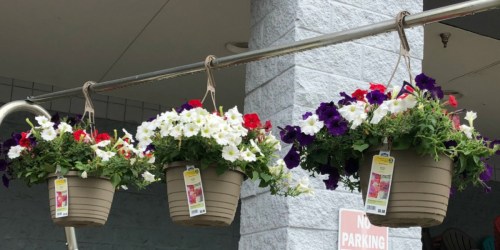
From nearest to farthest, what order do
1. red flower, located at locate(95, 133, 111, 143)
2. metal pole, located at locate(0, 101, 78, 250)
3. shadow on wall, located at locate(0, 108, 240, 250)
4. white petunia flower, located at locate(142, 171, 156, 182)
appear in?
white petunia flower, located at locate(142, 171, 156, 182), red flower, located at locate(95, 133, 111, 143), metal pole, located at locate(0, 101, 78, 250), shadow on wall, located at locate(0, 108, 240, 250)

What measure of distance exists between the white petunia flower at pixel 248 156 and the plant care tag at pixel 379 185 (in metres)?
0.31

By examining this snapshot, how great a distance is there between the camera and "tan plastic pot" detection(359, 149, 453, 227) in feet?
4.57

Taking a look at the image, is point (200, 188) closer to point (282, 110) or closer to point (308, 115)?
point (308, 115)

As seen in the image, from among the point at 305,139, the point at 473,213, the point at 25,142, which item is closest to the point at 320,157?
the point at 305,139

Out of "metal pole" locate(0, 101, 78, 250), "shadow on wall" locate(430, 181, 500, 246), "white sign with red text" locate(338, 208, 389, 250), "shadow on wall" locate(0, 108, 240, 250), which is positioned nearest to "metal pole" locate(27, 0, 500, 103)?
"metal pole" locate(0, 101, 78, 250)

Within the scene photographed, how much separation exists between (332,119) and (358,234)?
1.11 metres

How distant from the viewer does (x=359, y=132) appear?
4.71 feet

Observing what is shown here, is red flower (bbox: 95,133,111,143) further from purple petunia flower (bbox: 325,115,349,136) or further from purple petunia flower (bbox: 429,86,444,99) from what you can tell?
purple petunia flower (bbox: 429,86,444,99)

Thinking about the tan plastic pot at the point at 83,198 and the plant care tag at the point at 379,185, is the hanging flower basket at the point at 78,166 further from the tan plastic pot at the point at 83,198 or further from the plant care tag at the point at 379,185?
the plant care tag at the point at 379,185

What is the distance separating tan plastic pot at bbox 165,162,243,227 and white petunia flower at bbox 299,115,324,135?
0.25 m

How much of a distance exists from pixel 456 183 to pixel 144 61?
3134 mm

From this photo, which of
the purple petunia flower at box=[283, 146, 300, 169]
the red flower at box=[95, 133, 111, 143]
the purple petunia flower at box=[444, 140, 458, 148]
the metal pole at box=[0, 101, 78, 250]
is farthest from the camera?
the metal pole at box=[0, 101, 78, 250]

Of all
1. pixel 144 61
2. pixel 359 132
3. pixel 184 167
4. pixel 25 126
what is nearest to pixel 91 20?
pixel 144 61

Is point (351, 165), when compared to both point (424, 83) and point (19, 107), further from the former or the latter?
point (19, 107)
